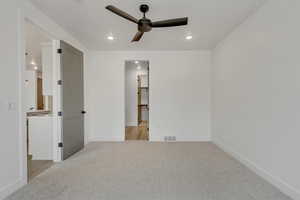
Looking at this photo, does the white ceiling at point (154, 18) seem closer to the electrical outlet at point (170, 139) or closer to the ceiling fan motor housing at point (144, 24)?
the ceiling fan motor housing at point (144, 24)

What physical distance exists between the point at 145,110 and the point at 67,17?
5723 mm

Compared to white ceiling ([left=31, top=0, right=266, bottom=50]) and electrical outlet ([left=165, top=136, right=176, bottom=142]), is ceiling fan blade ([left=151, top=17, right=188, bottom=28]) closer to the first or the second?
white ceiling ([left=31, top=0, right=266, bottom=50])

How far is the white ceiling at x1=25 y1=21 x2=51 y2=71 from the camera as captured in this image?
3126 millimetres

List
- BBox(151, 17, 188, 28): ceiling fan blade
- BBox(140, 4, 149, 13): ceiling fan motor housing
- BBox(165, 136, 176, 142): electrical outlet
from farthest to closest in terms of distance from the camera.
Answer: BBox(165, 136, 176, 142): electrical outlet, BBox(140, 4, 149, 13): ceiling fan motor housing, BBox(151, 17, 188, 28): ceiling fan blade

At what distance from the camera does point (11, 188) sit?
1.92 meters

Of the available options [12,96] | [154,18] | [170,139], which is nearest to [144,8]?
[154,18]

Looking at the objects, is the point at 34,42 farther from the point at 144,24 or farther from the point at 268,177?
the point at 268,177

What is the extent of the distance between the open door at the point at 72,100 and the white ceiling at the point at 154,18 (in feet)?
1.72

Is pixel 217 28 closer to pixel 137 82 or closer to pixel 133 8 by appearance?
pixel 133 8

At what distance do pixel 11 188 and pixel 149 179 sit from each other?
178 centimetres

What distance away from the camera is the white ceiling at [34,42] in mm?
3126

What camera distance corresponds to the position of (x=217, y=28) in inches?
120

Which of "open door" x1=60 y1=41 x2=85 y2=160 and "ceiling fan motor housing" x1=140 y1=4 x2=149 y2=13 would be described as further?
"open door" x1=60 y1=41 x2=85 y2=160

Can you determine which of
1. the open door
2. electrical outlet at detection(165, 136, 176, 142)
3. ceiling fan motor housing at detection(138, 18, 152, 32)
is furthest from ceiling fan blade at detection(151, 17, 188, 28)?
electrical outlet at detection(165, 136, 176, 142)
